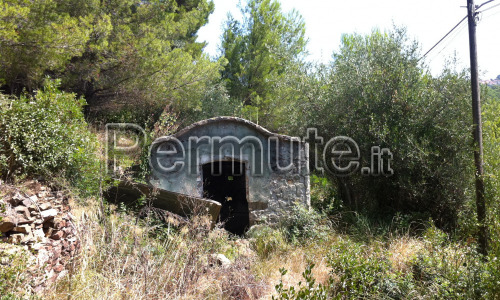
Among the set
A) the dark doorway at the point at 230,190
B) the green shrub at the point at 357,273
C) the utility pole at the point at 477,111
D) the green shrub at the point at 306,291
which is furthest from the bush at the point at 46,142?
the utility pole at the point at 477,111

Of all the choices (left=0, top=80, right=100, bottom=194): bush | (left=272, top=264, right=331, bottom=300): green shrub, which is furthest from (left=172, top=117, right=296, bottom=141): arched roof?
(left=272, top=264, right=331, bottom=300): green shrub

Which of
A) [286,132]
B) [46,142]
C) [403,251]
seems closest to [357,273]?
[403,251]

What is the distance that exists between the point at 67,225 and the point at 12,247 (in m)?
0.98

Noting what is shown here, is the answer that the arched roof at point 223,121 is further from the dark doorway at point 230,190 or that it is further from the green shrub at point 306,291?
the green shrub at point 306,291

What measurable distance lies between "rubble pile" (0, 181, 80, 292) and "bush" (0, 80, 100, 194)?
44 cm

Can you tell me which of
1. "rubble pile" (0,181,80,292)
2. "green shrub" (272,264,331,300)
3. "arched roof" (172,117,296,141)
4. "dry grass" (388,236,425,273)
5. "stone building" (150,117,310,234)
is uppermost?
"arched roof" (172,117,296,141)

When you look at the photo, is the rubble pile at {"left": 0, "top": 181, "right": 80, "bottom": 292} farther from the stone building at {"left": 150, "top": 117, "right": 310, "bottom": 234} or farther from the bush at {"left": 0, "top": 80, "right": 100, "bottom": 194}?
the stone building at {"left": 150, "top": 117, "right": 310, "bottom": 234}

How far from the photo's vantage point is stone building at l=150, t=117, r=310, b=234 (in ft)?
25.5

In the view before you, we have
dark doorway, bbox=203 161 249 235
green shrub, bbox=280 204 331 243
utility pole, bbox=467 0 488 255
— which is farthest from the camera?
dark doorway, bbox=203 161 249 235

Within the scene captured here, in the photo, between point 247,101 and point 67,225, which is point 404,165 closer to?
point 67,225

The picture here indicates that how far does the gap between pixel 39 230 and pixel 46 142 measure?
1609mm

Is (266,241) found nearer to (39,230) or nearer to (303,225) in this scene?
(303,225)

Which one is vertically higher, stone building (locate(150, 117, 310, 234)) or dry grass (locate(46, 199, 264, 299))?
stone building (locate(150, 117, 310, 234))

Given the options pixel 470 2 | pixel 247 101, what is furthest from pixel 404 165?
pixel 247 101
